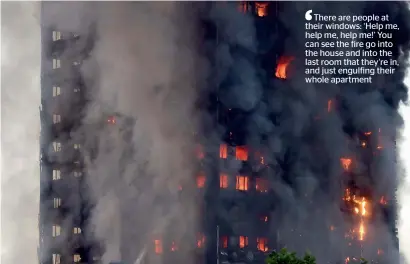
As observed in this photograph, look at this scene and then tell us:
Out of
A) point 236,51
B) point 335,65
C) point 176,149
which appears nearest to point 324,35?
point 335,65

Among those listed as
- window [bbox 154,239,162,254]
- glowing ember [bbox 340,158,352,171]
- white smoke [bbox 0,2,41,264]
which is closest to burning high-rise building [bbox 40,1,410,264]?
window [bbox 154,239,162,254]

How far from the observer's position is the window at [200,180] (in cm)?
2358

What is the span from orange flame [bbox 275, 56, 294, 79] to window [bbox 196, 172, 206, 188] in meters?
5.65

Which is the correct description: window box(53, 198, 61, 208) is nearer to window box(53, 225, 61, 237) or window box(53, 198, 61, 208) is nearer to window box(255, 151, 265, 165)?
window box(53, 225, 61, 237)

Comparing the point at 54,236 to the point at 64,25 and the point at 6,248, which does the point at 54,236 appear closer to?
the point at 6,248

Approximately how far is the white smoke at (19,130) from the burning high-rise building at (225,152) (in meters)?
1.41

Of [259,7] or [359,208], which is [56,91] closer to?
[259,7]

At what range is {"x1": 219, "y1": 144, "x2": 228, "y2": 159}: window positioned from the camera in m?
24.0

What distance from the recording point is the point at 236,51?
23.6 m

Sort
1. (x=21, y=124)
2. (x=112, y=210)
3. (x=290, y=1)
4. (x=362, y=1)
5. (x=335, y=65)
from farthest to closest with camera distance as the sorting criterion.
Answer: (x=290, y=1) → (x=112, y=210) → (x=21, y=124) → (x=362, y=1) → (x=335, y=65)

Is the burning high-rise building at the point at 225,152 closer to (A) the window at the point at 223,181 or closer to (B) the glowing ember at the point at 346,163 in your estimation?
(A) the window at the point at 223,181

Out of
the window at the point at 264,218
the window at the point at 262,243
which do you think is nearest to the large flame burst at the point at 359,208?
the window at the point at 264,218

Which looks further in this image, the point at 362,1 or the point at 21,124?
the point at 21,124

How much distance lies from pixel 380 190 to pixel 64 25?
642 inches
